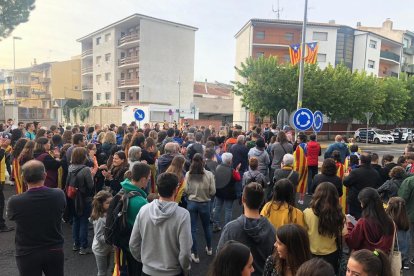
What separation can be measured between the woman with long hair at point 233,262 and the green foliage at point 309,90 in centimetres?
2689

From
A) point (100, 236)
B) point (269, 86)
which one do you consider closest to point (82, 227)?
point (100, 236)

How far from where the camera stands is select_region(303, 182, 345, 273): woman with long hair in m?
3.34

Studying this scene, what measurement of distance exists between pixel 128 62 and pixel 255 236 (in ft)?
141

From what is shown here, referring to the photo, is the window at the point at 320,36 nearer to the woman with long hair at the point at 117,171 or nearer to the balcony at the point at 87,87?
the balcony at the point at 87,87

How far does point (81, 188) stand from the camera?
5305mm

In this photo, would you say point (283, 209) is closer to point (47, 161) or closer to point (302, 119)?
point (47, 161)

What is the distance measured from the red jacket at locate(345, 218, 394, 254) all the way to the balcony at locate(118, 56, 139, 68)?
40.8 meters

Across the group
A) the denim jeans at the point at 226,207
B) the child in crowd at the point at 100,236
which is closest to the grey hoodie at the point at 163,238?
the child in crowd at the point at 100,236

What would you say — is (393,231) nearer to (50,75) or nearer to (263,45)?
(263,45)

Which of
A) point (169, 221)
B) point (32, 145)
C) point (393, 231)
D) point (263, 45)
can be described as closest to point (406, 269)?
point (393, 231)

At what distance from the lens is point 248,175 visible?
581cm

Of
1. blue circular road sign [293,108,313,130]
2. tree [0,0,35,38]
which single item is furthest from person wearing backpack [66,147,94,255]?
tree [0,0,35,38]

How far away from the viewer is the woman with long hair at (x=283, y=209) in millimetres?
3457

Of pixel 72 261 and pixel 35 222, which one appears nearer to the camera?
pixel 35 222
